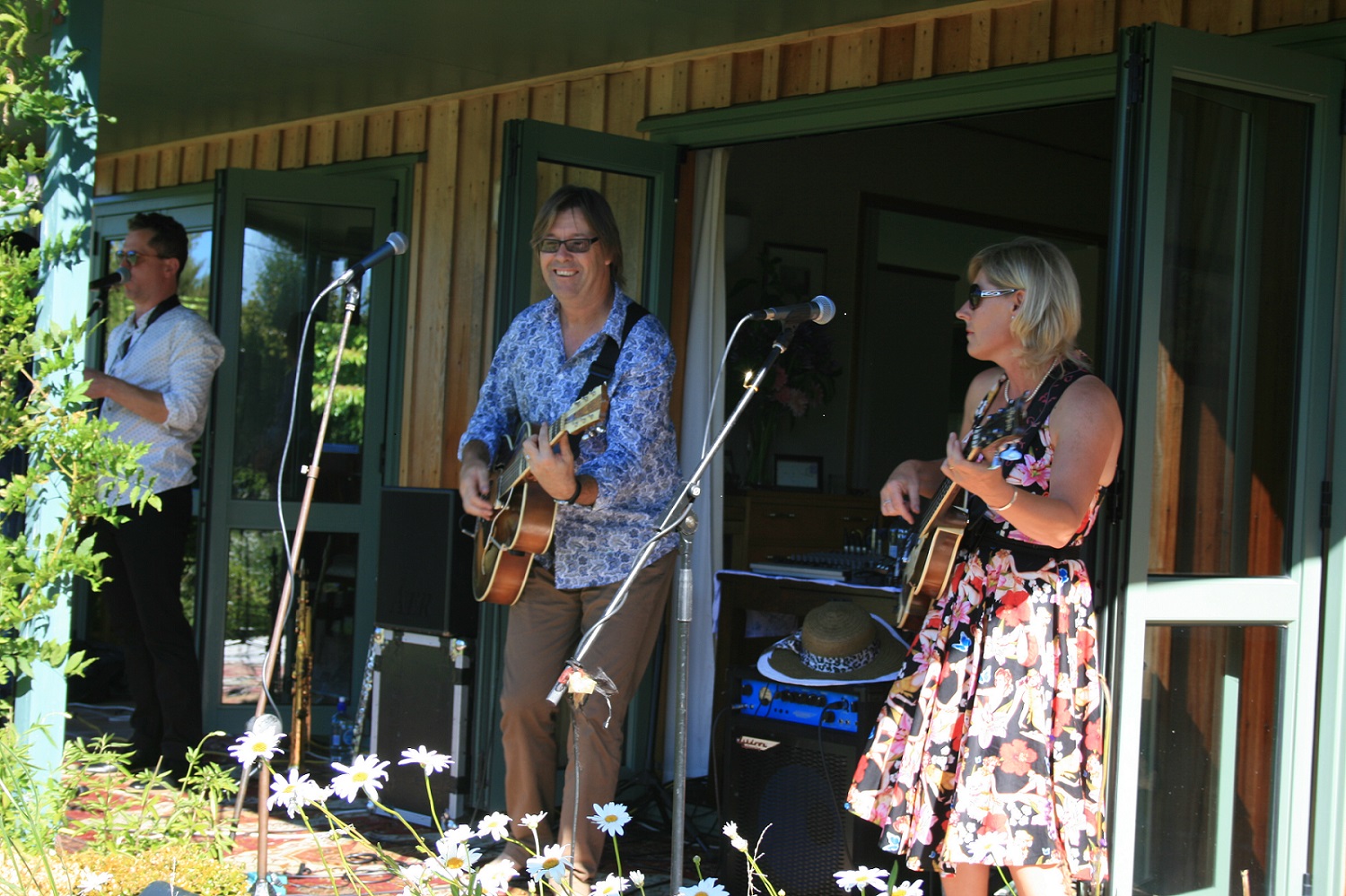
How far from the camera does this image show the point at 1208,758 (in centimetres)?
306

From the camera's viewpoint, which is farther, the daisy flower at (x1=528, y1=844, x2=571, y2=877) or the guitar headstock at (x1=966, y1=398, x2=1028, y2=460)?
the guitar headstock at (x1=966, y1=398, x2=1028, y2=460)

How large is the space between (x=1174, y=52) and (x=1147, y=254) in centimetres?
43

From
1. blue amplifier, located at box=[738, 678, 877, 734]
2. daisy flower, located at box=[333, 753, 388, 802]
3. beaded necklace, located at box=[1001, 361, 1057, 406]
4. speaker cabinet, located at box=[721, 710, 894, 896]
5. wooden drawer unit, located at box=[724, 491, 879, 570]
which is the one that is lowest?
speaker cabinet, located at box=[721, 710, 894, 896]

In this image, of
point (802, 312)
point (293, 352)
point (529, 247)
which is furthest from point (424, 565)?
point (802, 312)

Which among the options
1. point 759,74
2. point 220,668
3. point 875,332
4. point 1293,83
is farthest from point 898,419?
point 1293,83

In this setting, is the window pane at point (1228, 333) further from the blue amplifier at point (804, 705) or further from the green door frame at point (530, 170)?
the green door frame at point (530, 170)

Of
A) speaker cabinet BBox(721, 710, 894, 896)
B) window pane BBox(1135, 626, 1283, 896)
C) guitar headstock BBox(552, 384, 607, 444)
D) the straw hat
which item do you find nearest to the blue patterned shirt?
guitar headstock BBox(552, 384, 607, 444)

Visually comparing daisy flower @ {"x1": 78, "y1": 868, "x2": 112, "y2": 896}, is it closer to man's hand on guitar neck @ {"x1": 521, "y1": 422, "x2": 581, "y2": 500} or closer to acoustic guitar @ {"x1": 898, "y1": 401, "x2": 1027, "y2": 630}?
man's hand on guitar neck @ {"x1": 521, "y1": 422, "x2": 581, "y2": 500}

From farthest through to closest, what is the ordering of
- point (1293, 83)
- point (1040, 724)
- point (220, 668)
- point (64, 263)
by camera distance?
point (220, 668) < point (1293, 83) < point (64, 263) < point (1040, 724)

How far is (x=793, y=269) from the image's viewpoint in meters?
6.44

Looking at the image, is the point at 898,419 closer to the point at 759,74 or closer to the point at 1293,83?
the point at 759,74

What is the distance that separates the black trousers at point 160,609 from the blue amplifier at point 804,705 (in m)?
2.03

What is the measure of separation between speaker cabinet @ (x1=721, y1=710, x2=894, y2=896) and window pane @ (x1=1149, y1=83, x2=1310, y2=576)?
0.90 metres

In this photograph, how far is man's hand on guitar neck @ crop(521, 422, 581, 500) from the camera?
2891 mm
